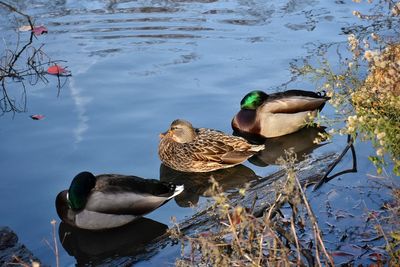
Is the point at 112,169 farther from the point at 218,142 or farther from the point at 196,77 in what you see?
the point at 196,77

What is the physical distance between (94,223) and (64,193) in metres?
0.35

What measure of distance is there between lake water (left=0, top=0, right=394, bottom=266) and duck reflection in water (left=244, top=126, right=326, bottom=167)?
5.3 inches

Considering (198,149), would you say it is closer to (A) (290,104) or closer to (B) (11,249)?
(A) (290,104)

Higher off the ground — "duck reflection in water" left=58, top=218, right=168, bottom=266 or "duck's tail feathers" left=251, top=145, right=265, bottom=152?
"duck's tail feathers" left=251, top=145, right=265, bottom=152

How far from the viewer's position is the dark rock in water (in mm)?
5215

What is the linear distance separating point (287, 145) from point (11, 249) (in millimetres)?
3212

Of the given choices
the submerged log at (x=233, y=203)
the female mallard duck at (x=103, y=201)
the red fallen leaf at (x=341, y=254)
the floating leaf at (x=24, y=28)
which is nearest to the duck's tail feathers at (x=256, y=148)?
the submerged log at (x=233, y=203)

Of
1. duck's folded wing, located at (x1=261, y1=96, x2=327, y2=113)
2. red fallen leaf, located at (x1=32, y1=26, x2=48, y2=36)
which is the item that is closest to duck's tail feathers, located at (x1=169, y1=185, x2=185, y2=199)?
duck's folded wing, located at (x1=261, y1=96, x2=327, y2=113)

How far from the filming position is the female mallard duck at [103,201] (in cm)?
575

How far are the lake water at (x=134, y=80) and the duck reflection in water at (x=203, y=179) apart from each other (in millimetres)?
102

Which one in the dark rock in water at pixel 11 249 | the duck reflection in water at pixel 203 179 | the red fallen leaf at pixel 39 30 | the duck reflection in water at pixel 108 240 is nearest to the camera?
the dark rock in water at pixel 11 249

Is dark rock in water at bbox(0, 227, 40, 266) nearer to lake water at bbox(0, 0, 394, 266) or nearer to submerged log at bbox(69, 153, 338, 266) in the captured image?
lake water at bbox(0, 0, 394, 266)

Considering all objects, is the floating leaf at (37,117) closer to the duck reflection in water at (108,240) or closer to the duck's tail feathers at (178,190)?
the duck reflection in water at (108,240)

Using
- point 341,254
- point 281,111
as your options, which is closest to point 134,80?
point 281,111
